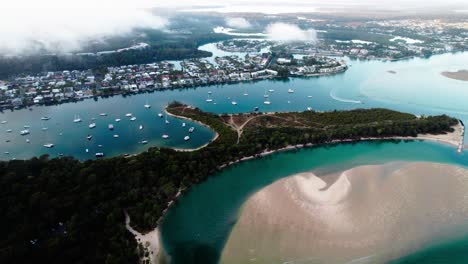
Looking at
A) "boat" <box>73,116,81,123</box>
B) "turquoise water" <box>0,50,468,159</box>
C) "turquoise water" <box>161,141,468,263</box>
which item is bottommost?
"turquoise water" <box>161,141,468,263</box>

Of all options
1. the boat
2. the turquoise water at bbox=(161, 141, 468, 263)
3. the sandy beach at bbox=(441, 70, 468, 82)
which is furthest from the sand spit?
the sandy beach at bbox=(441, 70, 468, 82)

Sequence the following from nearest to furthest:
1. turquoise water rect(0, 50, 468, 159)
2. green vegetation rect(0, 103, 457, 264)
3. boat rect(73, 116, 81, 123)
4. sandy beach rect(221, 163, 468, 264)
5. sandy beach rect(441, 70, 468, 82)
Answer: green vegetation rect(0, 103, 457, 264) < sandy beach rect(221, 163, 468, 264) < turquoise water rect(0, 50, 468, 159) < boat rect(73, 116, 81, 123) < sandy beach rect(441, 70, 468, 82)

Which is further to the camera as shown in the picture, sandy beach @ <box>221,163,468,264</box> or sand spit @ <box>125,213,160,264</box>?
sand spit @ <box>125,213,160,264</box>

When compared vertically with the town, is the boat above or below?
below

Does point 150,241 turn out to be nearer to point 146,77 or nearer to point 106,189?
point 106,189

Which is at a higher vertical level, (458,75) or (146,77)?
(146,77)

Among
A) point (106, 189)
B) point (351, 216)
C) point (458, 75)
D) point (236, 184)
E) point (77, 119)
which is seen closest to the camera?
point (351, 216)

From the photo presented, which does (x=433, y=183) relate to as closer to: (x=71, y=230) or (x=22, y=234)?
(x=71, y=230)

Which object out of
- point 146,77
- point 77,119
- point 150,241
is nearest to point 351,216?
point 150,241

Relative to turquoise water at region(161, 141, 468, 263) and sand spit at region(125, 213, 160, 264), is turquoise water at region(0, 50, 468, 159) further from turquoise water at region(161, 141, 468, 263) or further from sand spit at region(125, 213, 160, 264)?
sand spit at region(125, 213, 160, 264)
